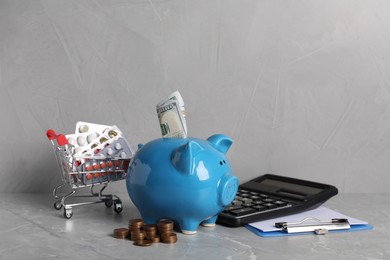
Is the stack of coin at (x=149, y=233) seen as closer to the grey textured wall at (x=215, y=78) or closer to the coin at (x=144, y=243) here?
the coin at (x=144, y=243)

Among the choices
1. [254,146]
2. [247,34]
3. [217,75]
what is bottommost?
[254,146]

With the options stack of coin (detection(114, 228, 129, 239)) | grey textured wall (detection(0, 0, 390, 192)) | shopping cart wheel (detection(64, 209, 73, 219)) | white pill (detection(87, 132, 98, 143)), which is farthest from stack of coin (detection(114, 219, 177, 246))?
grey textured wall (detection(0, 0, 390, 192))

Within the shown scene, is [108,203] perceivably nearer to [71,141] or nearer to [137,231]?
[71,141]

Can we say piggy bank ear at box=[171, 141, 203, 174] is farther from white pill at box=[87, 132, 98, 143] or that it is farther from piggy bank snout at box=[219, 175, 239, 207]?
white pill at box=[87, 132, 98, 143]

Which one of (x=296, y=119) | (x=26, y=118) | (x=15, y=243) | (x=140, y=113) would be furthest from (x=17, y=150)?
(x=296, y=119)

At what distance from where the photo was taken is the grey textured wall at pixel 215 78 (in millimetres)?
1516

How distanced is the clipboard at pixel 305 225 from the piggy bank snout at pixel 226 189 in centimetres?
9

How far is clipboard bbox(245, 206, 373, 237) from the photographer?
1136mm

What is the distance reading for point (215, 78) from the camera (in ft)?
5.06

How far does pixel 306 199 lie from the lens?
1307 millimetres

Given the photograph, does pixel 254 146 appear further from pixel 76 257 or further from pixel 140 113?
pixel 76 257

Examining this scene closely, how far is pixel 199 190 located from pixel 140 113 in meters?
0.50

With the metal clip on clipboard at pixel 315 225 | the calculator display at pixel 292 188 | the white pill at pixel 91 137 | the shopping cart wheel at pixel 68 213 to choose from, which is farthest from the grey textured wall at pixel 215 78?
the metal clip on clipboard at pixel 315 225

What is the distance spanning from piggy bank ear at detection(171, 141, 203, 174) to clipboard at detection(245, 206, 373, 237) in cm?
20
